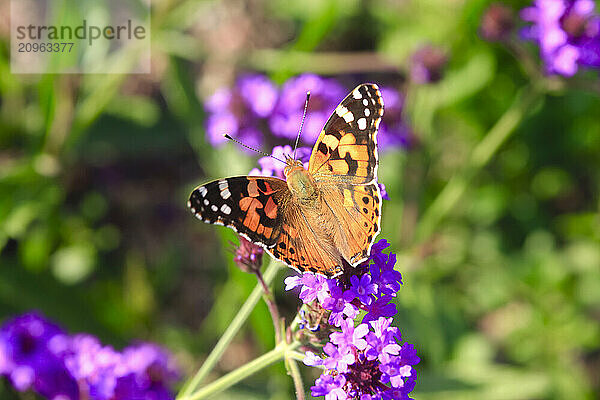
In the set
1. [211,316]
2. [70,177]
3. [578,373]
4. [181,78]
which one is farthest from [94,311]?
[578,373]

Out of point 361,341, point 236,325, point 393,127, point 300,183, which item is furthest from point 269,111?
point 361,341

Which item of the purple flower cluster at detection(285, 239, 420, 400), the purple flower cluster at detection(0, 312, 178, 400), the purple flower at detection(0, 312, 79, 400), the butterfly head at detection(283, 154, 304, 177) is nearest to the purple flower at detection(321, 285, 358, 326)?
the purple flower cluster at detection(285, 239, 420, 400)

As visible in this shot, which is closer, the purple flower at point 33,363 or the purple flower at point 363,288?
the purple flower at point 363,288

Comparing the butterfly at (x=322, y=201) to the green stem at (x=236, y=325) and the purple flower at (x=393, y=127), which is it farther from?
the purple flower at (x=393, y=127)

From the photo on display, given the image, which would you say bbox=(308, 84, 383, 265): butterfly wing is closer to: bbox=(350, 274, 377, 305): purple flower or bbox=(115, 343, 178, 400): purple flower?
bbox=(350, 274, 377, 305): purple flower

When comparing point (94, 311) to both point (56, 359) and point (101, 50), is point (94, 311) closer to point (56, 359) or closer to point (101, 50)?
point (56, 359)

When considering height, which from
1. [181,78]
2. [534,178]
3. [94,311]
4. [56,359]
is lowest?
[56,359]

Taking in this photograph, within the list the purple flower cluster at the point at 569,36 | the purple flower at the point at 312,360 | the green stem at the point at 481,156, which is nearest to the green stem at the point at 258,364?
the purple flower at the point at 312,360
